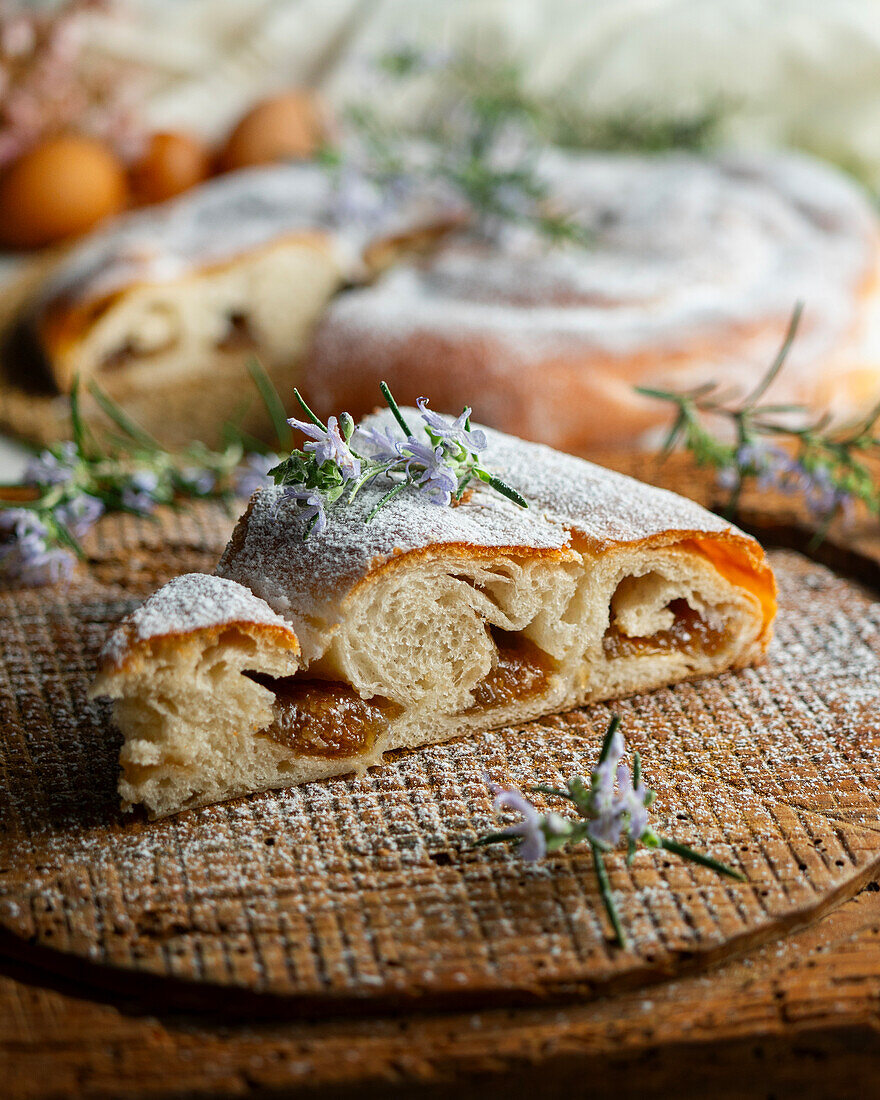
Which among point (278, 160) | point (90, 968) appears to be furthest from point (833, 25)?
point (90, 968)

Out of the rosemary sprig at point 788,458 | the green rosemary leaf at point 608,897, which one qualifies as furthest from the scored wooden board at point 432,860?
the rosemary sprig at point 788,458

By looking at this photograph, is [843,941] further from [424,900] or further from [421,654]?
[421,654]

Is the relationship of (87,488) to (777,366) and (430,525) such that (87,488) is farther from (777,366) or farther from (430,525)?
(777,366)

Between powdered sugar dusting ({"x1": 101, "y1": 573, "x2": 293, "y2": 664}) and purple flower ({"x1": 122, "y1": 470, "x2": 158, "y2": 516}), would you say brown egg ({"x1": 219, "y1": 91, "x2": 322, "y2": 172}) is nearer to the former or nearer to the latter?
purple flower ({"x1": 122, "y1": 470, "x2": 158, "y2": 516})

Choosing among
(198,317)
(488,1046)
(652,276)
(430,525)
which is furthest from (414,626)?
(198,317)

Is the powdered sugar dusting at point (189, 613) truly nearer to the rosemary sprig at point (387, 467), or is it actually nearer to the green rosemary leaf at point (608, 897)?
the rosemary sprig at point (387, 467)

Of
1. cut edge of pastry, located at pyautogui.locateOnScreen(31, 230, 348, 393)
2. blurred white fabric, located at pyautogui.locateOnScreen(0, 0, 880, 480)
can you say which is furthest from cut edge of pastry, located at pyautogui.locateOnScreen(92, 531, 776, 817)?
blurred white fabric, located at pyautogui.locateOnScreen(0, 0, 880, 480)

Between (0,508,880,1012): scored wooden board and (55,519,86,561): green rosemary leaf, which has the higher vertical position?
(0,508,880,1012): scored wooden board
